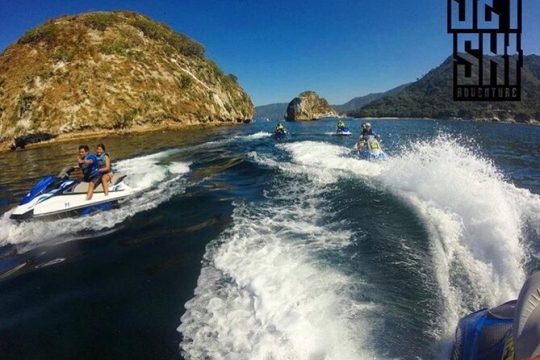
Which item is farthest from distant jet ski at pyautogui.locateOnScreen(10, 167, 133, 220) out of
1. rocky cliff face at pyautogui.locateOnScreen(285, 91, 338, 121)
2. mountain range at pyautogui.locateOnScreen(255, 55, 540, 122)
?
rocky cliff face at pyautogui.locateOnScreen(285, 91, 338, 121)

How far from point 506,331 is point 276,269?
3.71 metres

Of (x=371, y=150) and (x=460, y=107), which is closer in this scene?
(x=371, y=150)

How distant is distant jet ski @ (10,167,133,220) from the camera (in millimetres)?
9641

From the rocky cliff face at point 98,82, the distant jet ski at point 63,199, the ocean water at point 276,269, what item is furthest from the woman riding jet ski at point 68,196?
the rocky cliff face at point 98,82

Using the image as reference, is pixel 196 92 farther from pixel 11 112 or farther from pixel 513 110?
pixel 513 110

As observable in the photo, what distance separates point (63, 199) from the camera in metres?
10.2

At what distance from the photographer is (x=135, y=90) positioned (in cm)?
5119

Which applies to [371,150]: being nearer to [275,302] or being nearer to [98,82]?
[275,302]

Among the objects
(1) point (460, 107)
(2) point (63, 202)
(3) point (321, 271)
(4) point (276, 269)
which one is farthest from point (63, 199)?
(1) point (460, 107)

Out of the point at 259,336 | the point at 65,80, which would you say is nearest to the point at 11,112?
the point at 65,80

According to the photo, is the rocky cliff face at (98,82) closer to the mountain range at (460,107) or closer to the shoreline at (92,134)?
the shoreline at (92,134)

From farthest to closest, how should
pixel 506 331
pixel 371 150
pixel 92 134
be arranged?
1. pixel 92 134
2. pixel 371 150
3. pixel 506 331

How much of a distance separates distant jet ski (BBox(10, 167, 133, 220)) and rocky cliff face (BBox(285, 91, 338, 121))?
132894 mm

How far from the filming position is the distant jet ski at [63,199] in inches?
380
